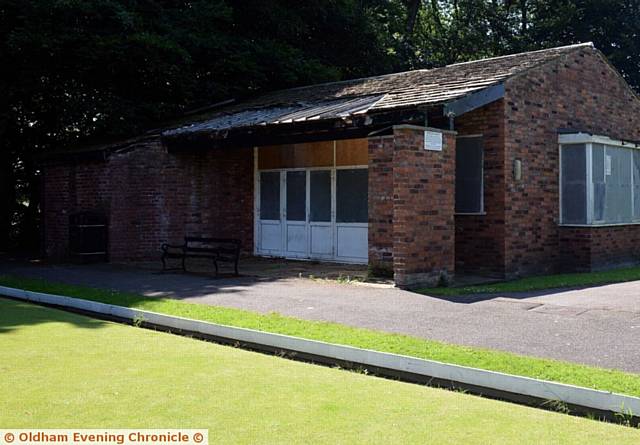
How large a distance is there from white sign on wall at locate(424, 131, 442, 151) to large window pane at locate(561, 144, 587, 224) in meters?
4.22

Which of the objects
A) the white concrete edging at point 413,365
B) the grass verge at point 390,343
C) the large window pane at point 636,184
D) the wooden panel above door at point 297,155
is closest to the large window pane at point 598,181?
the large window pane at point 636,184

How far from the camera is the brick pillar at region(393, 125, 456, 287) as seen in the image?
11.8 m

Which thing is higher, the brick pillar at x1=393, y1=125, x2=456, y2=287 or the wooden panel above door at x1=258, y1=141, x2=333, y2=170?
the wooden panel above door at x1=258, y1=141, x2=333, y2=170

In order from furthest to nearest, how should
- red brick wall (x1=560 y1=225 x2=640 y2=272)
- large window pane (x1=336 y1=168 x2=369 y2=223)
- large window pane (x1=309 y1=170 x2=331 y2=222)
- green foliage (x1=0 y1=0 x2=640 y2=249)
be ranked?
green foliage (x1=0 y1=0 x2=640 y2=249) < large window pane (x1=309 y1=170 x2=331 y2=222) < large window pane (x1=336 y1=168 x2=369 y2=223) < red brick wall (x1=560 y1=225 x2=640 y2=272)

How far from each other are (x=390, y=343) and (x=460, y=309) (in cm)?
263

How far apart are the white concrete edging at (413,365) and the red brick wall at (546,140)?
7042mm

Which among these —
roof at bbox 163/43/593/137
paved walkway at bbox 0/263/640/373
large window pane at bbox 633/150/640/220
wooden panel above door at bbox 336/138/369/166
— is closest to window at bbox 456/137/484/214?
roof at bbox 163/43/593/137

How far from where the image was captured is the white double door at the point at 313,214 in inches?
635

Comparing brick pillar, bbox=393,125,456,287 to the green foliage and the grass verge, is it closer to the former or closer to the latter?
the grass verge

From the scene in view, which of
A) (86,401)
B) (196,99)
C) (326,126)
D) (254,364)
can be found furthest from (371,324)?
(196,99)

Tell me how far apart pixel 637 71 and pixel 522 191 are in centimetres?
2041

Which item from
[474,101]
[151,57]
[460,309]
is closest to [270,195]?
[151,57]

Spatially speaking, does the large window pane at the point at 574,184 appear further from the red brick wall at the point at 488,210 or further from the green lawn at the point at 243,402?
the green lawn at the point at 243,402

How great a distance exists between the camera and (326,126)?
14219 millimetres
